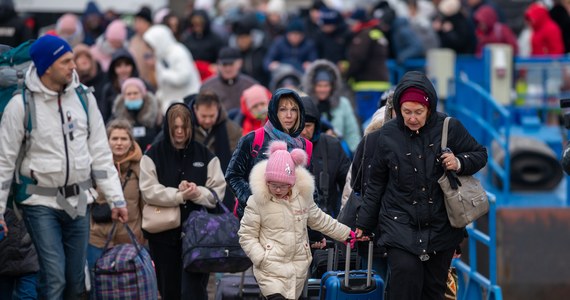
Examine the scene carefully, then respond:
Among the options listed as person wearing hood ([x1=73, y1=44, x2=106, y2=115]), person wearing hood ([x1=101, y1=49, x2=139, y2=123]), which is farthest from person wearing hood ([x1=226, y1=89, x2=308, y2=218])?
person wearing hood ([x1=73, y1=44, x2=106, y2=115])

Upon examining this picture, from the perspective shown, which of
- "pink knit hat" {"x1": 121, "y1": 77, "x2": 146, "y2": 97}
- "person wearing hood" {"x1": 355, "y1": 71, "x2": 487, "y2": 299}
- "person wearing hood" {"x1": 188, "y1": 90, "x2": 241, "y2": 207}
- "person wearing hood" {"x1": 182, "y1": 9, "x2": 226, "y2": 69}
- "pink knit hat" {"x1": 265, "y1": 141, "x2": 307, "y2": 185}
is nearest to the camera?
"pink knit hat" {"x1": 265, "y1": 141, "x2": 307, "y2": 185}

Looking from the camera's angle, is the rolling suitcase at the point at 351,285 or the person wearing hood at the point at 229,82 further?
the person wearing hood at the point at 229,82

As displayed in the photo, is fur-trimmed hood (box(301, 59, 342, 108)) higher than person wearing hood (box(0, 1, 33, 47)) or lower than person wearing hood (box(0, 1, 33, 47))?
lower

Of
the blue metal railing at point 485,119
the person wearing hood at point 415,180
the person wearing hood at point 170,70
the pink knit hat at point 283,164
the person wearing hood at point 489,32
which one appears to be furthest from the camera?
the person wearing hood at point 489,32

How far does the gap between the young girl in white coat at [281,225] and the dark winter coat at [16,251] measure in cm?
158

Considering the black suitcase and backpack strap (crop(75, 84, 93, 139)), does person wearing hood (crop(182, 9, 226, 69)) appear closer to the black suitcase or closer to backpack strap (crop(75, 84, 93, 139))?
the black suitcase

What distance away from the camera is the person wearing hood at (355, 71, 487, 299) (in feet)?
27.1

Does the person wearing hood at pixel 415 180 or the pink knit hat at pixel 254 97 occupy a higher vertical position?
the pink knit hat at pixel 254 97

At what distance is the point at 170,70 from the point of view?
1591cm

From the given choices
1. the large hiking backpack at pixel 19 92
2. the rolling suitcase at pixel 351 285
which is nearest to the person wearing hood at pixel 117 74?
the large hiking backpack at pixel 19 92

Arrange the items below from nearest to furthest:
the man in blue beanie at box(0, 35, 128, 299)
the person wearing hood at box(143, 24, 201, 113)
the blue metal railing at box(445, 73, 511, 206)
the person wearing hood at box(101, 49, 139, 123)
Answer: the man in blue beanie at box(0, 35, 128, 299)
the person wearing hood at box(101, 49, 139, 123)
the blue metal railing at box(445, 73, 511, 206)
the person wearing hood at box(143, 24, 201, 113)

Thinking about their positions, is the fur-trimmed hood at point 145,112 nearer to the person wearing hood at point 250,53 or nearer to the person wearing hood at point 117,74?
the person wearing hood at point 117,74

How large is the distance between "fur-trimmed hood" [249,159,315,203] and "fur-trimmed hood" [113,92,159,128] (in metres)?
4.22

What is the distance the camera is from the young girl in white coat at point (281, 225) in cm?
818
